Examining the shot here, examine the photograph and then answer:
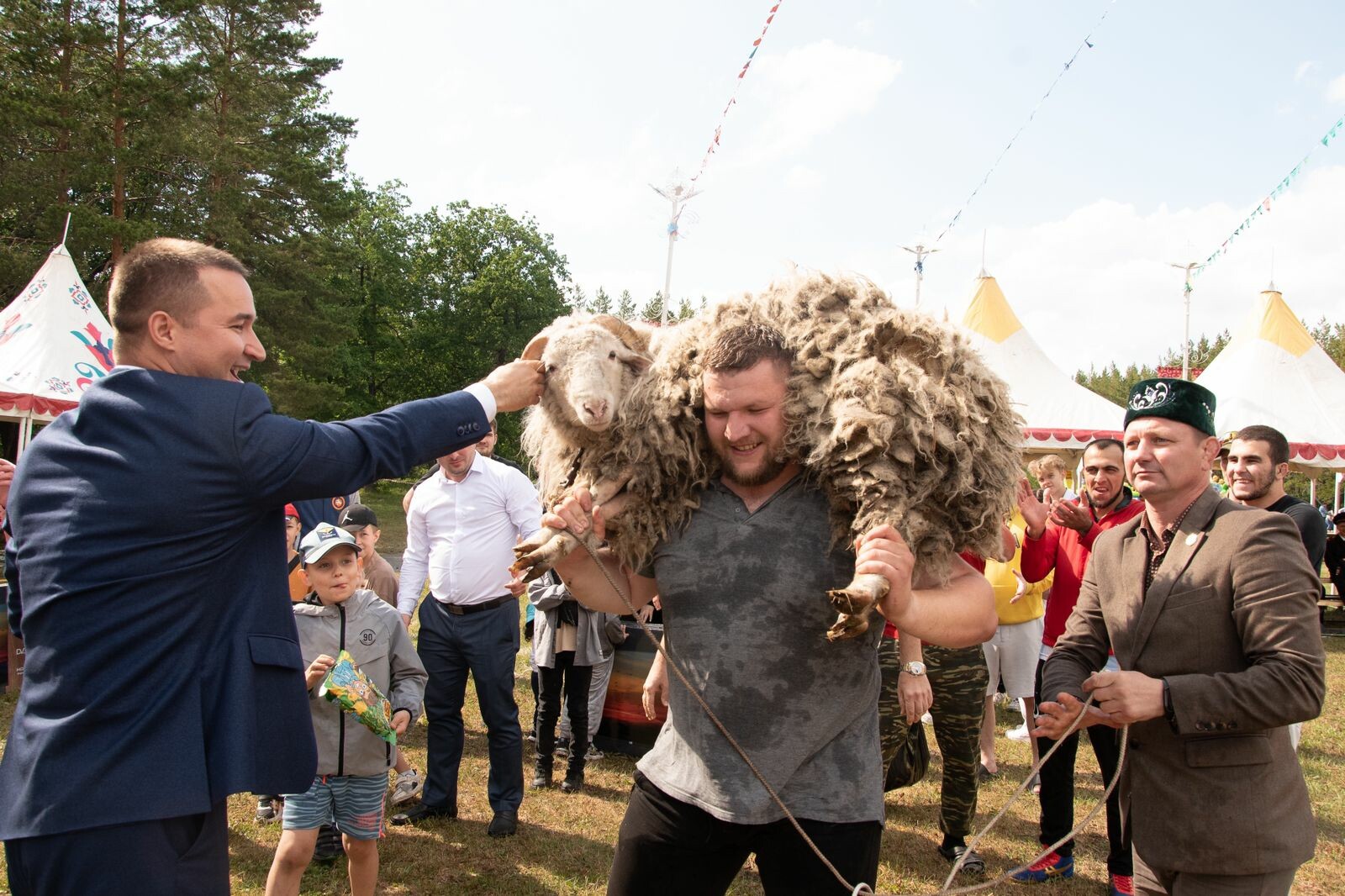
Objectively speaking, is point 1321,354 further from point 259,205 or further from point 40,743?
point 259,205

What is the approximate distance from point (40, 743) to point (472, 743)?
5548 millimetres

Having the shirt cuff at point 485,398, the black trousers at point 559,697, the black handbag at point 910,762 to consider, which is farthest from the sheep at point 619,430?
the black trousers at point 559,697

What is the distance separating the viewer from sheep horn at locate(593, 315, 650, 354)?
313 centimetres

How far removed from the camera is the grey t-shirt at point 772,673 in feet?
7.63

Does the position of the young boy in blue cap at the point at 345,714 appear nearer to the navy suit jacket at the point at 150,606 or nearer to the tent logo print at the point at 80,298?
the navy suit jacket at the point at 150,606

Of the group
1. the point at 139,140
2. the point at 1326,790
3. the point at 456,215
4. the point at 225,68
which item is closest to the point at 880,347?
the point at 1326,790

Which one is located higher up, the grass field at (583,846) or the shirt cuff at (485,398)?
the shirt cuff at (485,398)

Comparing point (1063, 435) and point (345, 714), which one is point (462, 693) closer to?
point (345, 714)

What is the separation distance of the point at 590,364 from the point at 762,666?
117 centimetres

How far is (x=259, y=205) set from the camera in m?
24.5

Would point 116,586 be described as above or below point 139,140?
below

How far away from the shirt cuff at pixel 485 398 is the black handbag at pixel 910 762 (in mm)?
2860

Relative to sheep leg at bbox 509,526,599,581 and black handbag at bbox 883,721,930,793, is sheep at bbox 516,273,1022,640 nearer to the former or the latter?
sheep leg at bbox 509,526,599,581

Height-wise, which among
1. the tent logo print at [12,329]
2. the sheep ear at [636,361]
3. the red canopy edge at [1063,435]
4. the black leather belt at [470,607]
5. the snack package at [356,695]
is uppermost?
the tent logo print at [12,329]
